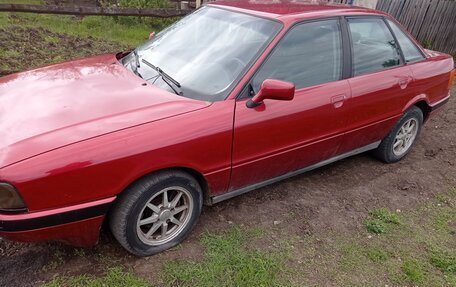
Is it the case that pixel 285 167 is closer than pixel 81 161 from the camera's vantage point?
No

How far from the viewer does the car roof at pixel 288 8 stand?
3.23 meters

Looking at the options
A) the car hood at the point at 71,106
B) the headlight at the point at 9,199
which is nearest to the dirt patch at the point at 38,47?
the car hood at the point at 71,106

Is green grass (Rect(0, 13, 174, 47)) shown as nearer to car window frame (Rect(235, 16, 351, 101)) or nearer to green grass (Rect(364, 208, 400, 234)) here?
car window frame (Rect(235, 16, 351, 101))

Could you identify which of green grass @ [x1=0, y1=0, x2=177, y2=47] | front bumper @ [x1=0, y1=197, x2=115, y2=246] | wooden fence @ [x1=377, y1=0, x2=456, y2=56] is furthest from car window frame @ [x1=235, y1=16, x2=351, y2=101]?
wooden fence @ [x1=377, y1=0, x2=456, y2=56]

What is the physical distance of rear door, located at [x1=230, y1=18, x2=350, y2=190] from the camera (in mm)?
2893

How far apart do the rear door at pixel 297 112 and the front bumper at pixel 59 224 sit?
104cm

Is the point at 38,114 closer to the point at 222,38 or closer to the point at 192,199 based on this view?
the point at 192,199

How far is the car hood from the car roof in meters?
1.09

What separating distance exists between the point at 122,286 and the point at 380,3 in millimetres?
8092

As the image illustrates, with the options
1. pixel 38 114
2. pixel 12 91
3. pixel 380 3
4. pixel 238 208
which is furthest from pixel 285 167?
pixel 380 3

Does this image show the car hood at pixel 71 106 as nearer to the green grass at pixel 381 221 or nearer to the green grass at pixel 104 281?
the green grass at pixel 104 281

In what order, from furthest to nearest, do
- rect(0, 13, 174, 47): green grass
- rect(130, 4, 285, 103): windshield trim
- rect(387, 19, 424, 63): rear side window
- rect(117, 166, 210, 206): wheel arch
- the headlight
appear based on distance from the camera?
rect(0, 13, 174, 47): green grass → rect(387, 19, 424, 63): rear side window → rect(130, 4, 285, 103): windshield trim → rect(117, 166, 210, 206): wheel arch → the headlight

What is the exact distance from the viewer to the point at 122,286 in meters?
2.50

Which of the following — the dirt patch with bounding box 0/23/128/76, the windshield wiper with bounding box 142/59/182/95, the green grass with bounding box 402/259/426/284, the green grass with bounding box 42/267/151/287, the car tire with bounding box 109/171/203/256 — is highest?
the windshield wiper with bounding box 142/59/182/95
